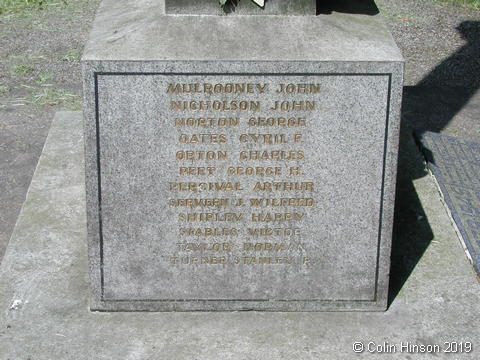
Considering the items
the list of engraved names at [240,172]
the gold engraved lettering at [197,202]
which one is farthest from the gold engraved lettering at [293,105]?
the gold engraved lettering at [197,202]

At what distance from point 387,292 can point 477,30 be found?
5.50 metres

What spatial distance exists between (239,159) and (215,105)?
30cm

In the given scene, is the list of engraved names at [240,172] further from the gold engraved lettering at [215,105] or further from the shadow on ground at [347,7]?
the shadow on ground at [347,7]

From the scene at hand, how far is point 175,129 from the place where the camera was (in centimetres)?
421

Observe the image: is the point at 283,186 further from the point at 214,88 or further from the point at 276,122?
the point at 214,88

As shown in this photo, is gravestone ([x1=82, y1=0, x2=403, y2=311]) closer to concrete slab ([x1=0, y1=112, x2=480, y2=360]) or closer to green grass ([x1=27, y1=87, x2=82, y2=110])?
concrete slab ([x1=0, y1=112, x2=480, y2=360])

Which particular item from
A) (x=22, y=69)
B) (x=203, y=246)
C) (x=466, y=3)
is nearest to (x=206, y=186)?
(x=203, y=246)

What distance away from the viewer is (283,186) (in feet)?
14.3

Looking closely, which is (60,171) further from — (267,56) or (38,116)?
(267,56)

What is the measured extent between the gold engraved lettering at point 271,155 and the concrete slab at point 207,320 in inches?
33.0

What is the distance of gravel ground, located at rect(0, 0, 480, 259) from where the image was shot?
6.81m

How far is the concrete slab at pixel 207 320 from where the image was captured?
4.25 metres

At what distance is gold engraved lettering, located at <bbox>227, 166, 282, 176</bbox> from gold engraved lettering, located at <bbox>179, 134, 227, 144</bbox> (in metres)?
0.16

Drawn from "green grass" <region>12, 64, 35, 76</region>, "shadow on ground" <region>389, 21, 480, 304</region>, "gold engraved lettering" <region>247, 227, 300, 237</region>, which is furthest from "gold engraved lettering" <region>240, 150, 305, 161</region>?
"green grass" <region>12, 64, 35, 76</region>
